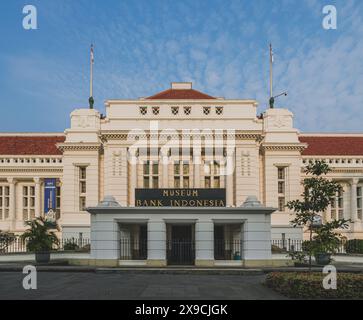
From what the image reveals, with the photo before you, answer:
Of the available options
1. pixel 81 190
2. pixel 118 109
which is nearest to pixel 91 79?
pixel 118 109

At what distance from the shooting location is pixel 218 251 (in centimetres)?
3027

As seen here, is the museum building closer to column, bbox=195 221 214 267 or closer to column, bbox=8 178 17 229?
column, bbox=8 178 17 229

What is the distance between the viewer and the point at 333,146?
2056 inches

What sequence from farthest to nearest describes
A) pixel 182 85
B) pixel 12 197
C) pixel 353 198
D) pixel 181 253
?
1. pixel 182 85
2. pixel 12 197
3. pixel 353 198
4. pixel 181 253

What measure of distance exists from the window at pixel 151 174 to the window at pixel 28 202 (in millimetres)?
15736

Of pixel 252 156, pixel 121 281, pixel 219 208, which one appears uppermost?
pixel 252 156

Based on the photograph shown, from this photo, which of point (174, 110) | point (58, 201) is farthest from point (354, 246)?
point (58, 201)

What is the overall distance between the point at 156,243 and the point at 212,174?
1806 cm

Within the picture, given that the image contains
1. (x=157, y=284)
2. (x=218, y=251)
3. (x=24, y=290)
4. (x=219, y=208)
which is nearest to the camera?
(x=24, y=290)

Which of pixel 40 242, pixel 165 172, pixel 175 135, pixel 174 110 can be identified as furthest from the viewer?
pixel 174 110

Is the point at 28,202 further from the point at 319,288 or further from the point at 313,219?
the point at 319,288

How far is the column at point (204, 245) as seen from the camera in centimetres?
2769

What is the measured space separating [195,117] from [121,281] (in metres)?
26.0

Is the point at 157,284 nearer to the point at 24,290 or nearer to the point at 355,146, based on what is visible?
the point at 24,290
